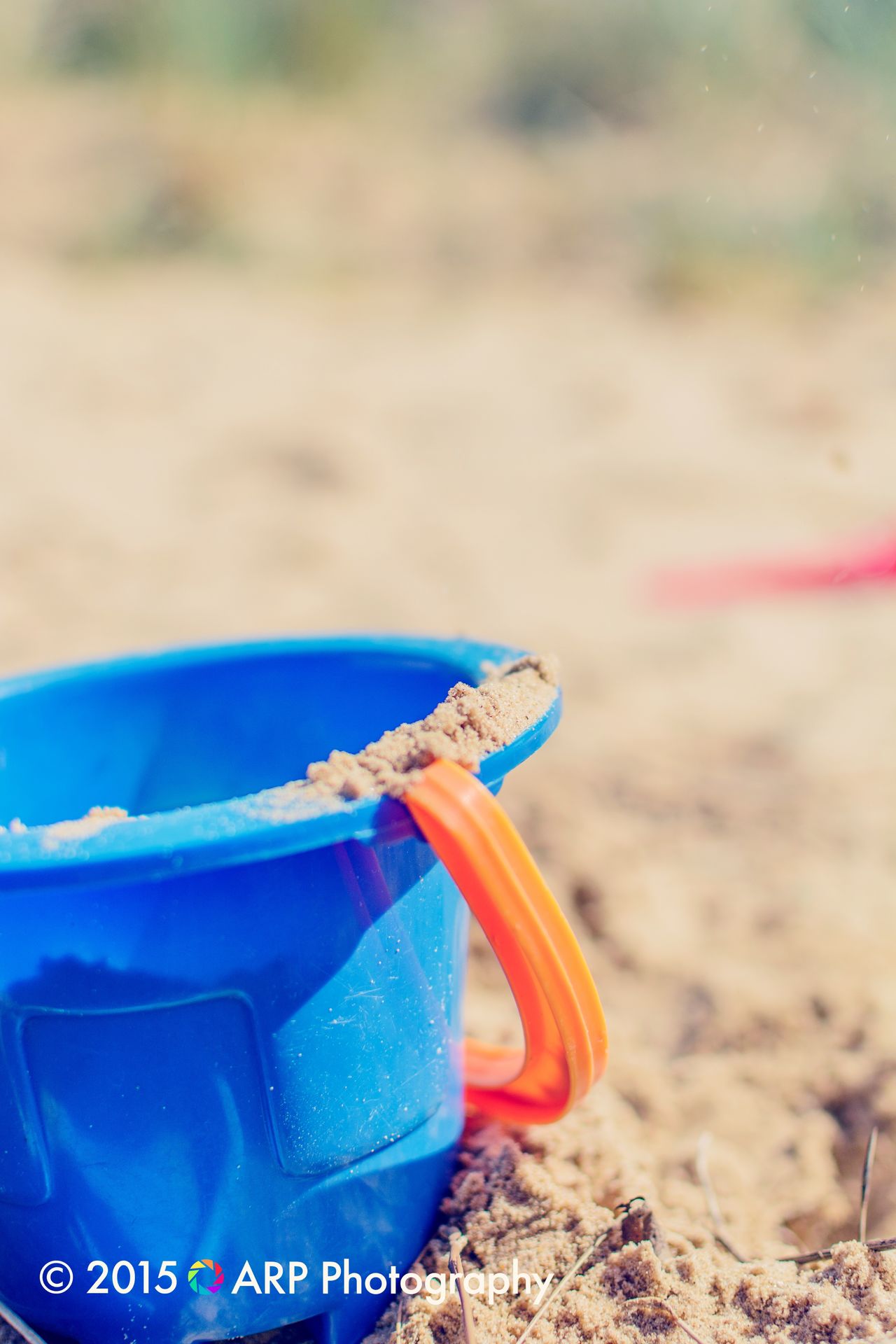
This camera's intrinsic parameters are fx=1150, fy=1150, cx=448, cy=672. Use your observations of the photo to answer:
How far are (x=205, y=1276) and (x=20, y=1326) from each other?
6.6 inches

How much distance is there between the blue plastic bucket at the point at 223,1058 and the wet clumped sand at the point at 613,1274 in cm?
5

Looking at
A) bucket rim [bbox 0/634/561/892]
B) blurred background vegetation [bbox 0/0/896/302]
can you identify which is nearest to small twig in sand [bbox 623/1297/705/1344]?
bucket rim [bbox 0/634/561/892]

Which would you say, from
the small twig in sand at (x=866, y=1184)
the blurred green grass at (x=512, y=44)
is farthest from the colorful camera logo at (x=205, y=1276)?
the blurred green grass at (x=512, y=44)

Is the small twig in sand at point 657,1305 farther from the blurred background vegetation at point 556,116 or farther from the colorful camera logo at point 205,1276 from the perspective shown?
the blurred background vegetation at point 556,116

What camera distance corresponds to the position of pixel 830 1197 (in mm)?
1136

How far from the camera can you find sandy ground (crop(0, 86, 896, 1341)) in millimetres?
1294

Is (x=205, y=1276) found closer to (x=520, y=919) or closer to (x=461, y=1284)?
(x=461, y=1284)

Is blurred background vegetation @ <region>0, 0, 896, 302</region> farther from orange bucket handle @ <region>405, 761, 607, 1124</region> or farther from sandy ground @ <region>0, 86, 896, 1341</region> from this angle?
orange bucket handle @ <region>405, 761, 607, 1124</region>

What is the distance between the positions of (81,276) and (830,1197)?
14.0 ft

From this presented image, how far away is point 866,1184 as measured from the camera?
105 centimetres

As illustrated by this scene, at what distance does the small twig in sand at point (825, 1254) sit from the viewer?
0.90 meters

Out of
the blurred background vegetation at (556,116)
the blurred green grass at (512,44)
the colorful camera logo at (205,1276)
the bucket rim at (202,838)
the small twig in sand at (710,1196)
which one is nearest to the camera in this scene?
the bucket rim at (202,838)

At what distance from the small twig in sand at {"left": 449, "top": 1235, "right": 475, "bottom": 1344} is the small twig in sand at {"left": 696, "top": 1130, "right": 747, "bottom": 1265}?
23cm

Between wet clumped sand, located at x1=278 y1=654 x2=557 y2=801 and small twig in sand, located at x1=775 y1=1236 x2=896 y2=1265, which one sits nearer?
wet clumped sand, located at x1=278 y1=654 x2=557 y2=801
